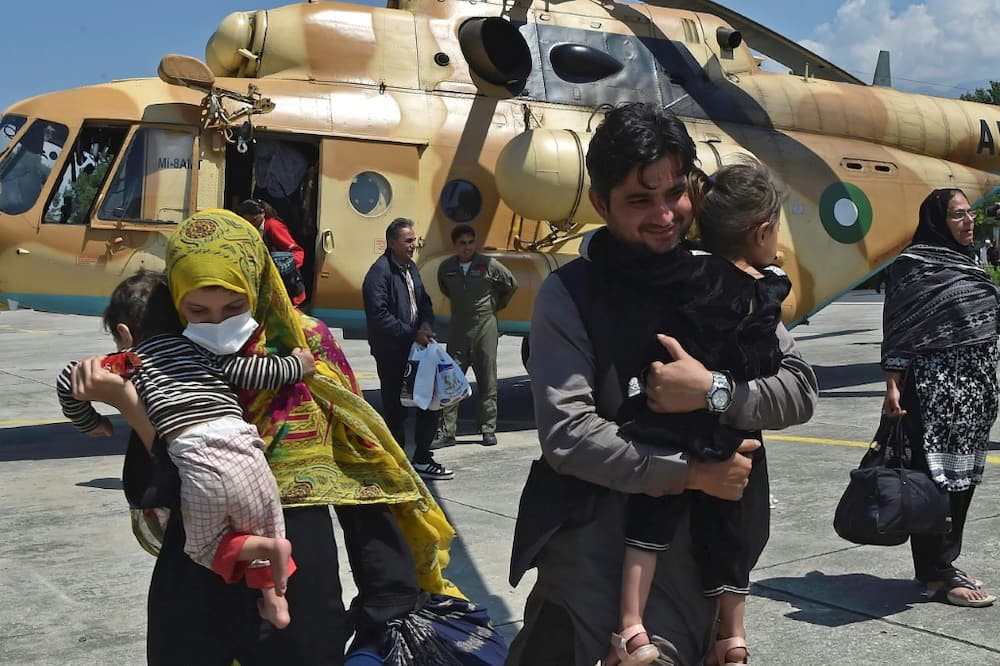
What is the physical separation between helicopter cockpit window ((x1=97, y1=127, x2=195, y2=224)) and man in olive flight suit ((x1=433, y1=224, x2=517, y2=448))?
2.24m

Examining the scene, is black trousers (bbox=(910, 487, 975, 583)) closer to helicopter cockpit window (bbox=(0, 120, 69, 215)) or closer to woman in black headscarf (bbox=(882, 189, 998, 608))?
woman in black headscarf (bbox=(882, 189, 998, 608))

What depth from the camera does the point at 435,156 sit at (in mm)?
9547

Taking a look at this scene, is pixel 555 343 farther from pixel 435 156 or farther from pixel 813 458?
pixel 435 156

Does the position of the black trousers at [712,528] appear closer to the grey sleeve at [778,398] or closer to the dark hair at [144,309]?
the grey sleeve at [778,398]

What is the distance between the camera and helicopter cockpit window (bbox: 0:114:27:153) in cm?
878

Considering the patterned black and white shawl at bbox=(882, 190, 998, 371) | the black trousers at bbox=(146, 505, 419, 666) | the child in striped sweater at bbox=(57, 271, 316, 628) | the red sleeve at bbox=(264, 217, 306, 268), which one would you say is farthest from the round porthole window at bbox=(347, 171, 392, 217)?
the child in striped sweater at bbox=(57, 271, 316, 628)

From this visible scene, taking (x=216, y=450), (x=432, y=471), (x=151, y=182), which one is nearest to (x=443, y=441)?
(x=432, y=471)

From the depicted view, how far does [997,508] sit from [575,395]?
15.9 feet

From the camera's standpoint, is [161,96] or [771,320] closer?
[771,320]

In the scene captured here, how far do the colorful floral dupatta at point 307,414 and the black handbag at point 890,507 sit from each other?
84.8 inches

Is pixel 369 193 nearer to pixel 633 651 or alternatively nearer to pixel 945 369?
pixel 945 369

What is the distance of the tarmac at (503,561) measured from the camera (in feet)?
14.2

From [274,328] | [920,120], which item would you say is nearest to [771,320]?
[274,328]

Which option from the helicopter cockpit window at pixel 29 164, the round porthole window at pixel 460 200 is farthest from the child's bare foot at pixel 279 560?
the round porthole window at pixel 460 200
